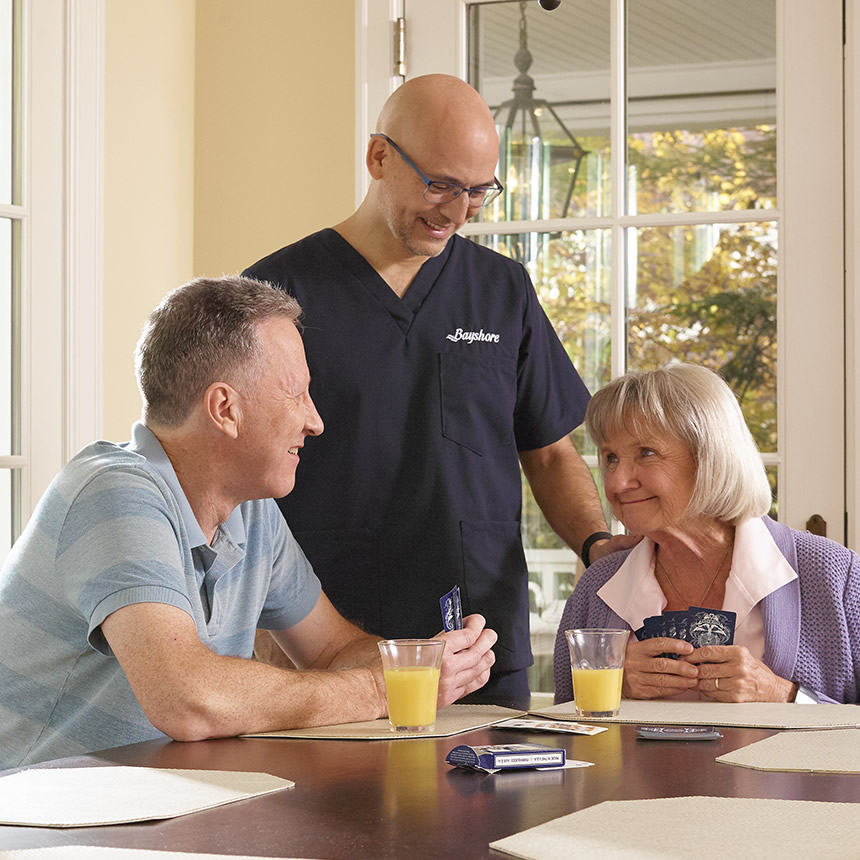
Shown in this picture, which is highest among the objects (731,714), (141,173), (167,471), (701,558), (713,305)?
(141,173)

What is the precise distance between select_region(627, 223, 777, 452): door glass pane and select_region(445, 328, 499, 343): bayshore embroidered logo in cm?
64

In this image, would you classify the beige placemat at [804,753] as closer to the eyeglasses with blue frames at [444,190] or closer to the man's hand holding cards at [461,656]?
the man's hand holding cards at [461,656]

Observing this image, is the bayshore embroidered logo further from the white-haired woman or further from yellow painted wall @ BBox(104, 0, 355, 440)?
yellow painted wall @ BBox(104, 0, 355, 440)

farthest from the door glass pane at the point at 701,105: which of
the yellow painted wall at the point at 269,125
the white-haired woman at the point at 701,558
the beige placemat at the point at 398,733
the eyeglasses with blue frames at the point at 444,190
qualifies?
the beige placemat at the point at 398,733

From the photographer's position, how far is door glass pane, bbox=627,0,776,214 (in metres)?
2.69

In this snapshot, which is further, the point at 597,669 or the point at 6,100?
the point at 6,100

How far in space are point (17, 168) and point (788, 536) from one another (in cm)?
181

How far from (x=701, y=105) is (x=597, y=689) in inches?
67.0

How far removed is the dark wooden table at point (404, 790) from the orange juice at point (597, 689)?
71 millimetres

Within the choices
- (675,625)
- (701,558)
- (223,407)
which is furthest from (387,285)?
(675,625)

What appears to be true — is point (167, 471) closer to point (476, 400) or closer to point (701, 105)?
point (476, 400)

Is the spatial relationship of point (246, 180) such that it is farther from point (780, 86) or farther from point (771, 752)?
point (771, 752)

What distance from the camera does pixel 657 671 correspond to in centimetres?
163

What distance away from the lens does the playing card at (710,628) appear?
1.61 meters
